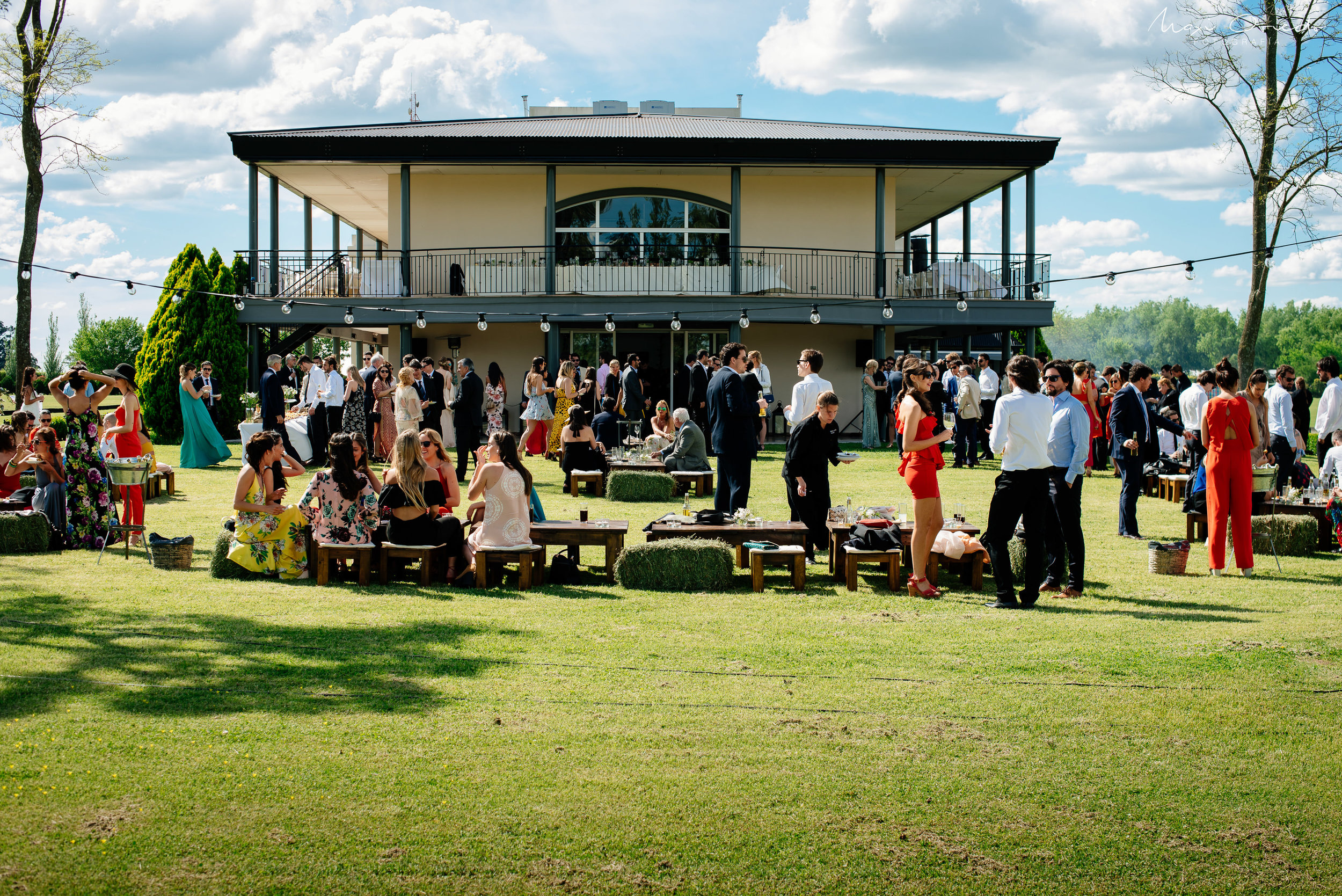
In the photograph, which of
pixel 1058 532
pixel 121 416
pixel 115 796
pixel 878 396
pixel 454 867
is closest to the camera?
pixel 454 867

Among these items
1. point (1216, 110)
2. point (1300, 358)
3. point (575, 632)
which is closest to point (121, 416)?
point (575, 632)

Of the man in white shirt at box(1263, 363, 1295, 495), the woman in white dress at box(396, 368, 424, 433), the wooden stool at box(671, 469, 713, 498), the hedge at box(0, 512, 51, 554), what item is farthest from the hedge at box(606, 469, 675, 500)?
the man in white shirt at box(1263, 363, 1295, 495)

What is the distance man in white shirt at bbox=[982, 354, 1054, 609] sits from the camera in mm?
7184

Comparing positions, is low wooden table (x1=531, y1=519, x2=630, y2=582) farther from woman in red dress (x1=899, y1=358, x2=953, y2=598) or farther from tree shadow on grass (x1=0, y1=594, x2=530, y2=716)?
woman in red dress (x1=899, y1=358, x2=953, y2=598)

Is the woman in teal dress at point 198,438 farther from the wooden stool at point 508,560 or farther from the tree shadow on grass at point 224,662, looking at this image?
the wooden stool at point 508,560

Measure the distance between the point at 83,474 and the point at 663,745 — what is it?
728 cm

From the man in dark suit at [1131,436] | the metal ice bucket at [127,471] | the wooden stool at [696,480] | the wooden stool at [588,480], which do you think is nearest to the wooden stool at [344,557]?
the metal ice bucket at [127,471]

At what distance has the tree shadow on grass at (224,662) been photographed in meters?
5.21

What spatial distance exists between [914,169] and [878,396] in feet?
19.1

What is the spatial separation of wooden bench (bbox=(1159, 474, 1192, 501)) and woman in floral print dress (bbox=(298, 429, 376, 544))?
9.52 meters

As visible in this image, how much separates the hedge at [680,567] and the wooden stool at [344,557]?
194cm

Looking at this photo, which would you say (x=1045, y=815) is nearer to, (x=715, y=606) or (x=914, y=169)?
(x=715, y=606)

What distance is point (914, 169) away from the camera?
2359cm

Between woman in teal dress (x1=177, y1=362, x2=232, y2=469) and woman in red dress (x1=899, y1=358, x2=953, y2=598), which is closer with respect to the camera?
woman in red dress (x1=899, y1=358, x2=953, y2=598)
